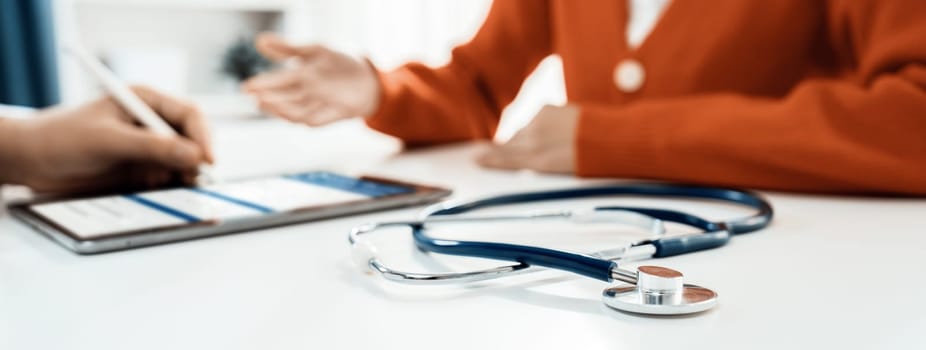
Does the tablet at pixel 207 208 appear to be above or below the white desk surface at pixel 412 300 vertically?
above

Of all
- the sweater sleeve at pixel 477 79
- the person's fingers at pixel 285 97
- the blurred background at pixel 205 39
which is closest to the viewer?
the person's fingers at pixel 285 97

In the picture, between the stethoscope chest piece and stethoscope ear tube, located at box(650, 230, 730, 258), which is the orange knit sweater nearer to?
stethoscope ear tube, located at box(650, 230, 730, 258)

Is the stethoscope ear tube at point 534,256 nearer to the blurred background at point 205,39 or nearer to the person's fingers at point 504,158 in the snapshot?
the person's fingers at point 504,158

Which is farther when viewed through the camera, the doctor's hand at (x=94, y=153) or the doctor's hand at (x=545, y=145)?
the doctor's hand at (x=545, y=145)

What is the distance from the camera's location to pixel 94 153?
62 cm

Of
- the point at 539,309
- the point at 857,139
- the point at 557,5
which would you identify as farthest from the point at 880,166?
the point at 557,5

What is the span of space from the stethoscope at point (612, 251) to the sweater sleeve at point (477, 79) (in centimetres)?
38

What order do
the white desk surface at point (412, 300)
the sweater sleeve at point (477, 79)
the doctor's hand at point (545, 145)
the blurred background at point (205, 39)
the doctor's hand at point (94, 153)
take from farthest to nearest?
1. the blurred background at point (205, 39)
2. the sweater sleeve at point (477, 79)
3. the doctor's hand at point (545, 145)
4. the doctor's hand at point (94, 153)
5. the white desk surface at point (412, 300)

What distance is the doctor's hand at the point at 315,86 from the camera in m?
0.85

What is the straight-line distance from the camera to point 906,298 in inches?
13.2

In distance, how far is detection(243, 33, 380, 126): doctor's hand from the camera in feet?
2.80

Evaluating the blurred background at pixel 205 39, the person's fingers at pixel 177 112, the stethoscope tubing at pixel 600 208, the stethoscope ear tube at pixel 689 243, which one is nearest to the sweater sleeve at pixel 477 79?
the person's fingers at pixel 177 112


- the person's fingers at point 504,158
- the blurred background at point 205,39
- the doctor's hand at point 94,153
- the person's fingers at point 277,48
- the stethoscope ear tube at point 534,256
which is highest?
the blurred background at point 205,39

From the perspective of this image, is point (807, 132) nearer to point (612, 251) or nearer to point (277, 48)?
point (612, 251)
